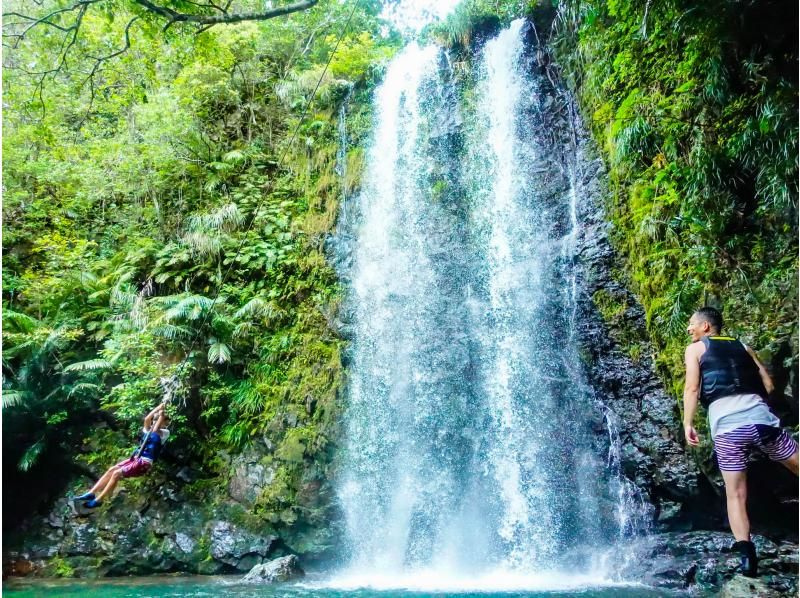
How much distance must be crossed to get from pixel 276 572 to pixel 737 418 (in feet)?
19.8

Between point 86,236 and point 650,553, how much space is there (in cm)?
1237

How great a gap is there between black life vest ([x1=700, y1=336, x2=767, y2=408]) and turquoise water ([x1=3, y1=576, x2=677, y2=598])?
267 cm

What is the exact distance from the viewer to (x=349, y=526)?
8.20 m

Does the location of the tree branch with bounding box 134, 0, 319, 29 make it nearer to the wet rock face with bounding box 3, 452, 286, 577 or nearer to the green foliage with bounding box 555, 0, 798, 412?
the green foliage with bounding box 555, 0, 798, 412

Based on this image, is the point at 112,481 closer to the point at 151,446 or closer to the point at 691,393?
the point at 151,446

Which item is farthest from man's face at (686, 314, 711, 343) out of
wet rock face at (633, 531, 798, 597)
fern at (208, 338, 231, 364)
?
fern at (208, 338, 231, 364)

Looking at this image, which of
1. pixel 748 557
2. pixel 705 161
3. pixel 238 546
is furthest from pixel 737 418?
pixel 238 546

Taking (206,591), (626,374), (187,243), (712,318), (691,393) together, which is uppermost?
(187,243)

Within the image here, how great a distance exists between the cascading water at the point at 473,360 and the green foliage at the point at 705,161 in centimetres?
170

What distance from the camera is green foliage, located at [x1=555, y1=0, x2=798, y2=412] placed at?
15.1 ft

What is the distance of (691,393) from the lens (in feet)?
12.7

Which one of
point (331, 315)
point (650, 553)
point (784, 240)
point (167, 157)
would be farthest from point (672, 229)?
point (167, 157)

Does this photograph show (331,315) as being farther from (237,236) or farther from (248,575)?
(248,575)

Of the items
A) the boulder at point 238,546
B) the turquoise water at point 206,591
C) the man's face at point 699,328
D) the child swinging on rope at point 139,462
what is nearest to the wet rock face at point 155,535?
the boulder at point 238,546
